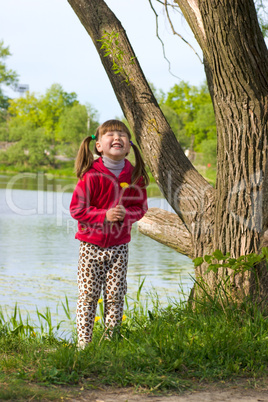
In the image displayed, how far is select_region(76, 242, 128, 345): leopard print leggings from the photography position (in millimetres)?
3529

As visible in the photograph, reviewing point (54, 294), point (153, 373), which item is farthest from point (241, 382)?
point (54, 294)

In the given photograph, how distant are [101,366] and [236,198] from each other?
1.59m

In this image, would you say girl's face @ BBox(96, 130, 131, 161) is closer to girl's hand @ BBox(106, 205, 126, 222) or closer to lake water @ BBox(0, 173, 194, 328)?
girl's hand @ BBox(106, 205, 126, 222)

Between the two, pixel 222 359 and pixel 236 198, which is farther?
pixel 236 198

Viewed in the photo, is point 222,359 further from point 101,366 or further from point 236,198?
point 236,198

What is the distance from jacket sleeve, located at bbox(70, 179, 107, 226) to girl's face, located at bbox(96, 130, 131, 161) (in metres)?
0.26

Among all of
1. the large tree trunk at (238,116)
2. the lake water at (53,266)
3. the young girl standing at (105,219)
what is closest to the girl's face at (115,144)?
the young girl standing at (105,219)

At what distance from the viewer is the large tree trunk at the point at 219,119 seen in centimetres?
354

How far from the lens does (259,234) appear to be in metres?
3.81

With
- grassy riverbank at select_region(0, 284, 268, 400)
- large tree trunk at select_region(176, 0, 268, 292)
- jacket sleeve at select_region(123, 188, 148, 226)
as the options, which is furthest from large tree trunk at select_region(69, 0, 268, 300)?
grassy riverbank at select_region(0, 284, 268, 400)

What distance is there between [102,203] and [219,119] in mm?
1060

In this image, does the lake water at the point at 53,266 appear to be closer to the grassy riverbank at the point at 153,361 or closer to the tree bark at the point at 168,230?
the tree bark at the point at 168,230

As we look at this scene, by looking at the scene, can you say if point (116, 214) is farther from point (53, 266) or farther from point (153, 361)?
point (53, 266)

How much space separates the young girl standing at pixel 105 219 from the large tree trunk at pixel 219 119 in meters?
0.60
